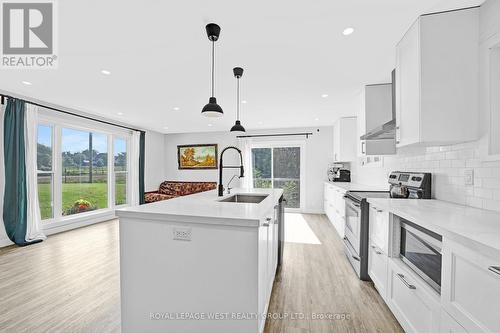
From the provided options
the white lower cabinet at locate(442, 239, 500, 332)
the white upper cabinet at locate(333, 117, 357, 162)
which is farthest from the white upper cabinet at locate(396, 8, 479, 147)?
the white upper cabinet at locate(333, 117, 357, 162)

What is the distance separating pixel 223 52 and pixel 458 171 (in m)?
2.42

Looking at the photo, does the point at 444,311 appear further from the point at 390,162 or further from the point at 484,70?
the point at 390,162

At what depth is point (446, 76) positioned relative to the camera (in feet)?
5.45

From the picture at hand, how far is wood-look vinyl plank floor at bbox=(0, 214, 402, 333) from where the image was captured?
1.72 meters

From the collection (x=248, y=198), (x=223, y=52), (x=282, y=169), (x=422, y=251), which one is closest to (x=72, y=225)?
(x=248, y=198)

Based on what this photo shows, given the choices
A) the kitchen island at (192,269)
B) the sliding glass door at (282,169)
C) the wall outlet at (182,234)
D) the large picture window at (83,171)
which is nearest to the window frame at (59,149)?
the large picture window at (83,171)

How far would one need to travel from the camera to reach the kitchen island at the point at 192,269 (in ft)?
4.16

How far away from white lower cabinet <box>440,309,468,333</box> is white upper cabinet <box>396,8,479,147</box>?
120 cm

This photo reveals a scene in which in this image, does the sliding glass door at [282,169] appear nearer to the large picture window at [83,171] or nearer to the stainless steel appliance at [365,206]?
the stainless steel appliance at [365,206]

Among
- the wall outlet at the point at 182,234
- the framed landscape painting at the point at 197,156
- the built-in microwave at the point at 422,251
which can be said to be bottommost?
the built-in microwave at the point at 422,251

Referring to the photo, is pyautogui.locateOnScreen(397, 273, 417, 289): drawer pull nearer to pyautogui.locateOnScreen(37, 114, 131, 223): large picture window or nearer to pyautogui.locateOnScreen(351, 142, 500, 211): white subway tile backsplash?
A: pyautogui.locateOnScreen(351, 142, 500, 211): white subway tile backsplash

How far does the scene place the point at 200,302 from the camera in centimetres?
134

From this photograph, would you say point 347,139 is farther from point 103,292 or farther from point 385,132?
point 103,292

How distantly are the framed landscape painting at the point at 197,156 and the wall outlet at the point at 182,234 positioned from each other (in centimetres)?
546
